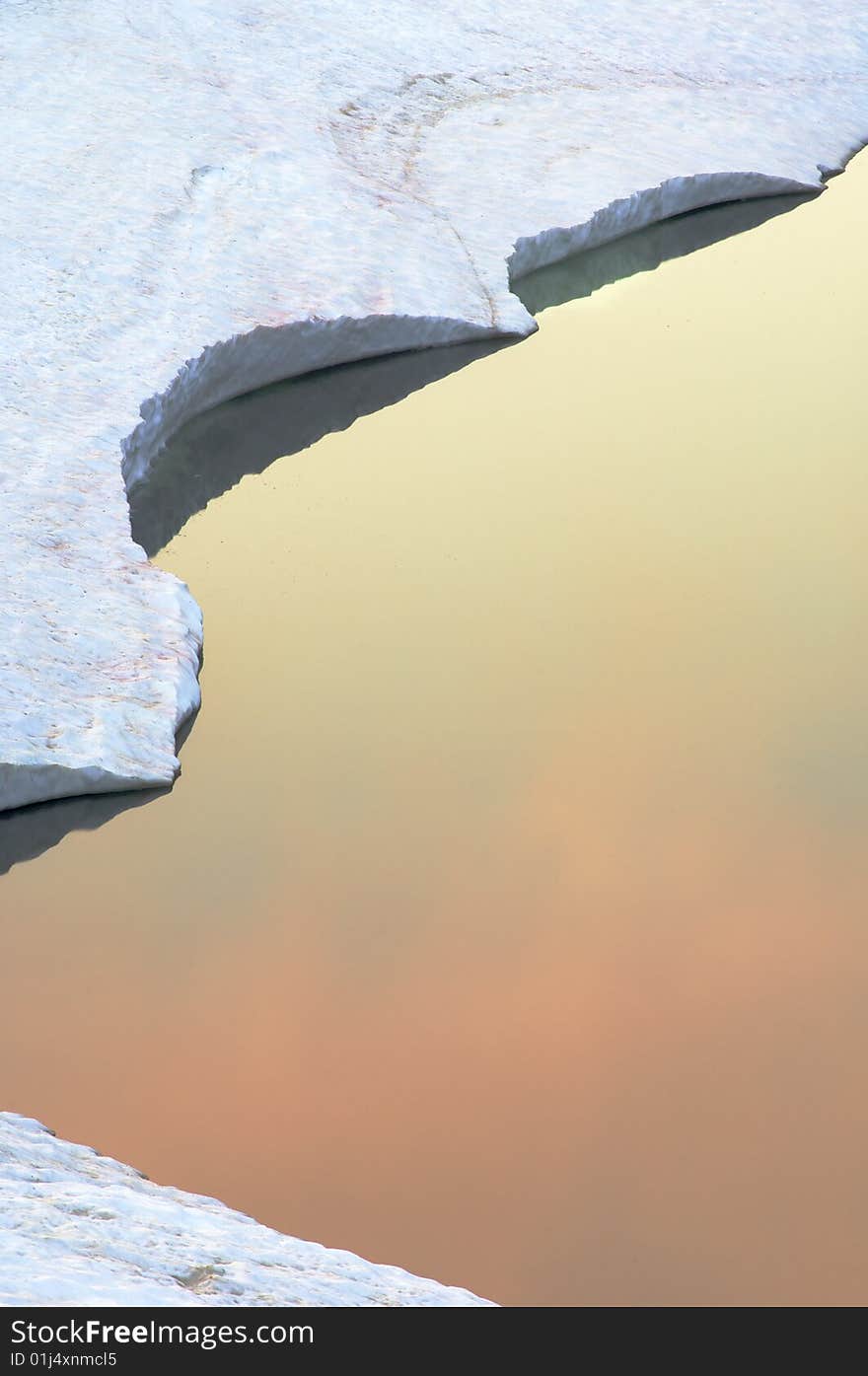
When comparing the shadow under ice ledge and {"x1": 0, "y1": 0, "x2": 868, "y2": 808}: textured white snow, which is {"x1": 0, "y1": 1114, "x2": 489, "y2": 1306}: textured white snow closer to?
{"x1": 0, "y1": 0, "x2": 868, "y2": 808}: textured white snow

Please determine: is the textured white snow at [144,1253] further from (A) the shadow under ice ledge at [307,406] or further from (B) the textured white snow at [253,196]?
(A) the shadow under ice ledge at [307,406]

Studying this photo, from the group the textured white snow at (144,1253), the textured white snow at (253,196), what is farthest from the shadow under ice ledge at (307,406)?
the textured white snow at (144,1253)

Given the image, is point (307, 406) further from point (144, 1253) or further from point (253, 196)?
point (144, 1253)

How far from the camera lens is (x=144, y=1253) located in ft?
6.33

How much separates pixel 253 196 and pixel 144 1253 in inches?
138

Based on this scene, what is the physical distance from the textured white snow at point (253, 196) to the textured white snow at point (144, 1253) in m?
0.97

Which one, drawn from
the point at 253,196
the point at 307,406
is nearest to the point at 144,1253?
the point at 307,406

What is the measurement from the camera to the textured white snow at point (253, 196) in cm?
329

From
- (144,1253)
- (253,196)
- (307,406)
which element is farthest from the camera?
(253,196)

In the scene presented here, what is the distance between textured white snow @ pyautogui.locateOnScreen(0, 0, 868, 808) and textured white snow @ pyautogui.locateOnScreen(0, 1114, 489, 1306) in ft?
3.18

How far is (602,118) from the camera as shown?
533 cm
